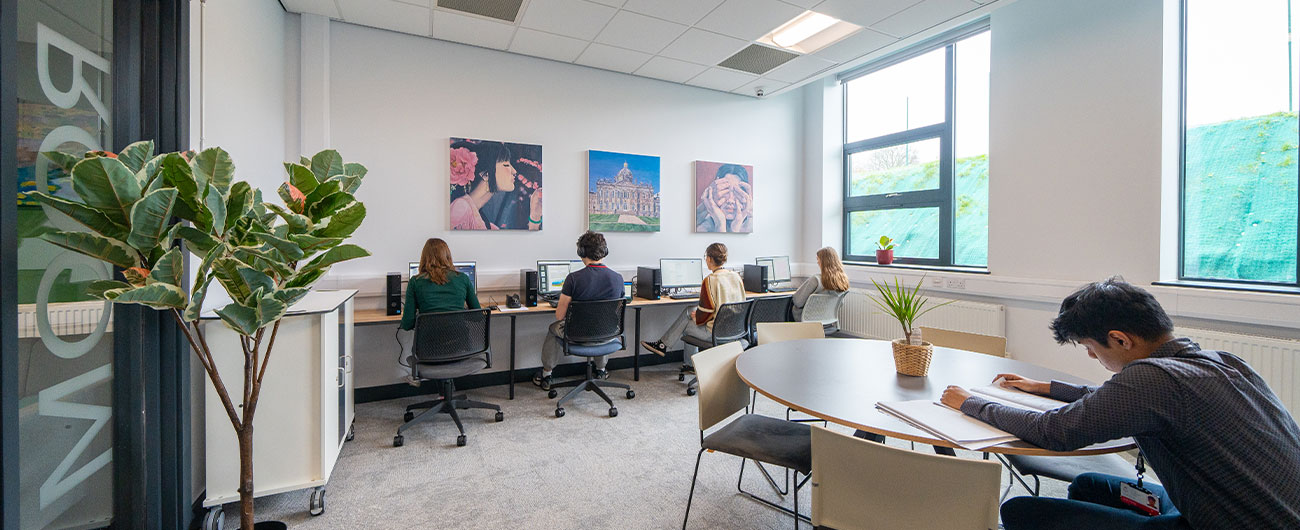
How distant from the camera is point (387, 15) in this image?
3.49m

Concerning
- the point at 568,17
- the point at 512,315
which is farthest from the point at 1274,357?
the point at 568,17

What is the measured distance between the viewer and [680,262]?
4762 mm

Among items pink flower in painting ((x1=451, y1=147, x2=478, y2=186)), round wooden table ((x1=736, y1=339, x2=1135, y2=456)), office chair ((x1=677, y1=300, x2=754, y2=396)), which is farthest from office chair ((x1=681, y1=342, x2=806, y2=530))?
pink flower in painting ((x1=451, y1=147, x2=478, y2=186))

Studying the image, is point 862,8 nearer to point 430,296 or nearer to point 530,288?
point 530,288

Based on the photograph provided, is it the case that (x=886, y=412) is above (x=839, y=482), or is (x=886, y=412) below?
above

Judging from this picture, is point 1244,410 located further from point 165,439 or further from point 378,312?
point 378,312

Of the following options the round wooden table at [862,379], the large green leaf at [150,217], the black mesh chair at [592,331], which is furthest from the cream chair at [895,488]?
the black mesh chair at [592,331]

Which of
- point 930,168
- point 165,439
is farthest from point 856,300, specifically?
point 165,439

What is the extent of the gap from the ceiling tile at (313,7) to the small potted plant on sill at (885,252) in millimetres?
4961

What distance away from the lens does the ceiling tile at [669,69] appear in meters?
4.34

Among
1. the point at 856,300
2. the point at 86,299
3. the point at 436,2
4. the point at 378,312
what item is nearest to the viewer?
the point at 86,299

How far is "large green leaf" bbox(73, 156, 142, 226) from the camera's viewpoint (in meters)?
1.17

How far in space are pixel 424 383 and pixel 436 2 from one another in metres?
2.81

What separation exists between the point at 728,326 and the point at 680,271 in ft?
3.52
